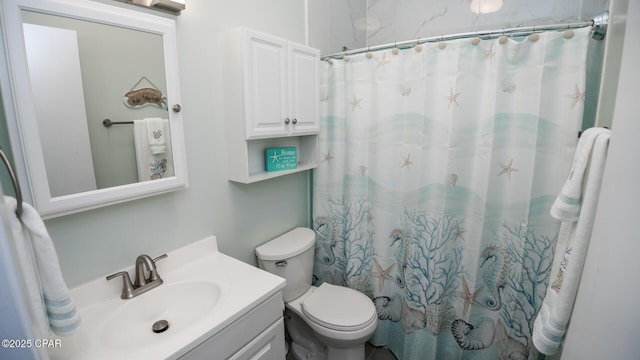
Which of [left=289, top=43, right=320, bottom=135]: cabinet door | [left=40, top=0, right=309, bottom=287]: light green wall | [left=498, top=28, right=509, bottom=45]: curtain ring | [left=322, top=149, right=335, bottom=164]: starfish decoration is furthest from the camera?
[left=322, top=149, right=335, bottom=164]: starfish decoration

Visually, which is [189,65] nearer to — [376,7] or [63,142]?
[63,142]

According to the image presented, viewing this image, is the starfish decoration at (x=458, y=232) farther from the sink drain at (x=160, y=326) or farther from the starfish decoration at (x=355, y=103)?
the sink drain at (x=160, y=326)

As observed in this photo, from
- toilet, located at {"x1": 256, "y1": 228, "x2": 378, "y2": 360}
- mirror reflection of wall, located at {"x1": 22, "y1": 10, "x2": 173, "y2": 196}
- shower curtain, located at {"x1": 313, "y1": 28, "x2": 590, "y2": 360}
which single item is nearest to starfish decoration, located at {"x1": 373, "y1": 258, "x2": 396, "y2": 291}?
shower curtain, located at {"x1": 313, "y1": 28, "x2": 590, "y2": 360}

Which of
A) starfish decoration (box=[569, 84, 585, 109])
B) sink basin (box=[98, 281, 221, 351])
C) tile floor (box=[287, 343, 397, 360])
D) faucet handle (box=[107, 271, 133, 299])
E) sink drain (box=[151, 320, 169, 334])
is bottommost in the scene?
tile floor (box=[287, 343, 397, 360])

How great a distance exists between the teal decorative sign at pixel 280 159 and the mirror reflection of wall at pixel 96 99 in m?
0.62

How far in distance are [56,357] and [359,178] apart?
1564mm

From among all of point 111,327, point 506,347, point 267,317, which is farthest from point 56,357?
point 506,347

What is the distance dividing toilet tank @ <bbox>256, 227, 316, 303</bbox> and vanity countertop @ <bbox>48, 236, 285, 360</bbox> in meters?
0.31

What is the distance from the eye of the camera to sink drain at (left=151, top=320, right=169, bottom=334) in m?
1.10

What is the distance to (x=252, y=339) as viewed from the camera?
1142 millimetres

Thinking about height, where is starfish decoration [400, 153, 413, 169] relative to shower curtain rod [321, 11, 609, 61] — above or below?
below

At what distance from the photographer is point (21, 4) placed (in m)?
0.84

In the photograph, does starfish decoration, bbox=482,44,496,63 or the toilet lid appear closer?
starfish decoration, bbox=482,44,496,63

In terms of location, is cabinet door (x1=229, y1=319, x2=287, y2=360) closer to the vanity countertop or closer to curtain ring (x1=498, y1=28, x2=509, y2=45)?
the vanity countertop
